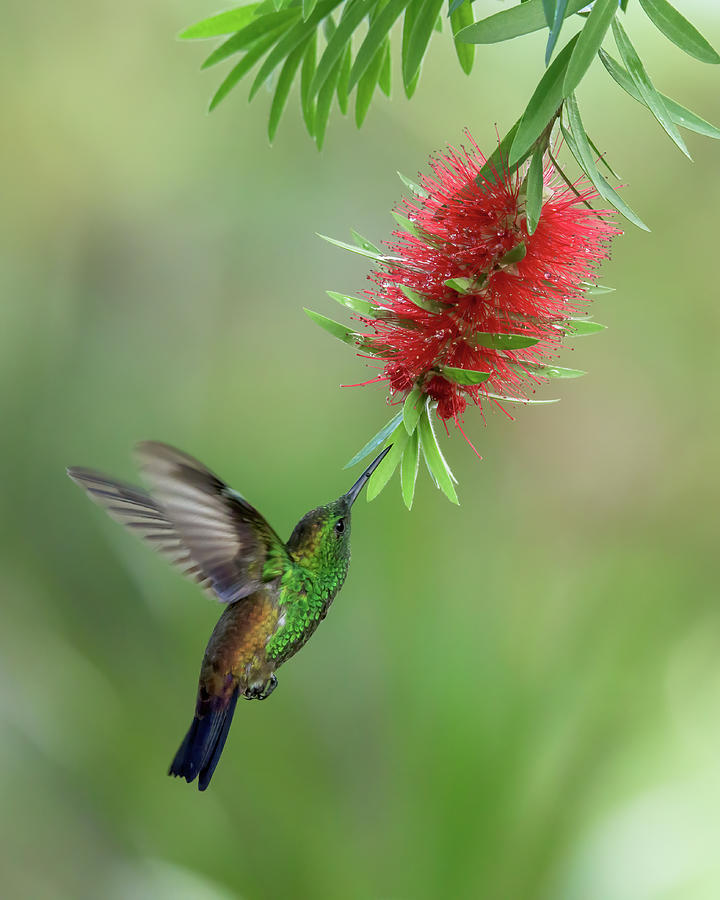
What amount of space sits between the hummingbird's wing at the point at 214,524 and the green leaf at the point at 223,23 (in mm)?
369


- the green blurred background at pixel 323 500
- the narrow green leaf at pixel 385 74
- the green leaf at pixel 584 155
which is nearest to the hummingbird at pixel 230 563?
the green leaf at pixel 584 155

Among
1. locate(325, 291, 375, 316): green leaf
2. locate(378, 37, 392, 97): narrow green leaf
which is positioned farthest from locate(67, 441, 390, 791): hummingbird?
locate(378, 37, 392, 97): narrow green leaf

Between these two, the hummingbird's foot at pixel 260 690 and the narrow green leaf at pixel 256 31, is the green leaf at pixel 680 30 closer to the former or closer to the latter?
the narrow green leaf at pixel 256 31

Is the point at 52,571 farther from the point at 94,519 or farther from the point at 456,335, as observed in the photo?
the point at 456,335

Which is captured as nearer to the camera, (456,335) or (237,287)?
(456,335)

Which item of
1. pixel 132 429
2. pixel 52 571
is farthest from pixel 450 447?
pixel 52 571

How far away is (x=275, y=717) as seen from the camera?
8.73 ft

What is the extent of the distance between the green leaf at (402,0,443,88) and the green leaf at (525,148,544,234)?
0.40 ft

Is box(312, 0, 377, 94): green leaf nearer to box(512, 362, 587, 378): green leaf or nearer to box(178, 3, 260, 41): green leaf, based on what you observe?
box(178, 3, 260, 41): green leaf

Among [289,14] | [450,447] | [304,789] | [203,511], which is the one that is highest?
[289,14]

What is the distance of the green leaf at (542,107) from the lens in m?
0.52

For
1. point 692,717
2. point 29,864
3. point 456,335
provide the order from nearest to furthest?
point 456,335 < point 29,864 < point 692,717

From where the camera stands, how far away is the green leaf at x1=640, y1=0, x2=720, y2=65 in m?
0.53

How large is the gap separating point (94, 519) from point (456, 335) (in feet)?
7.10
